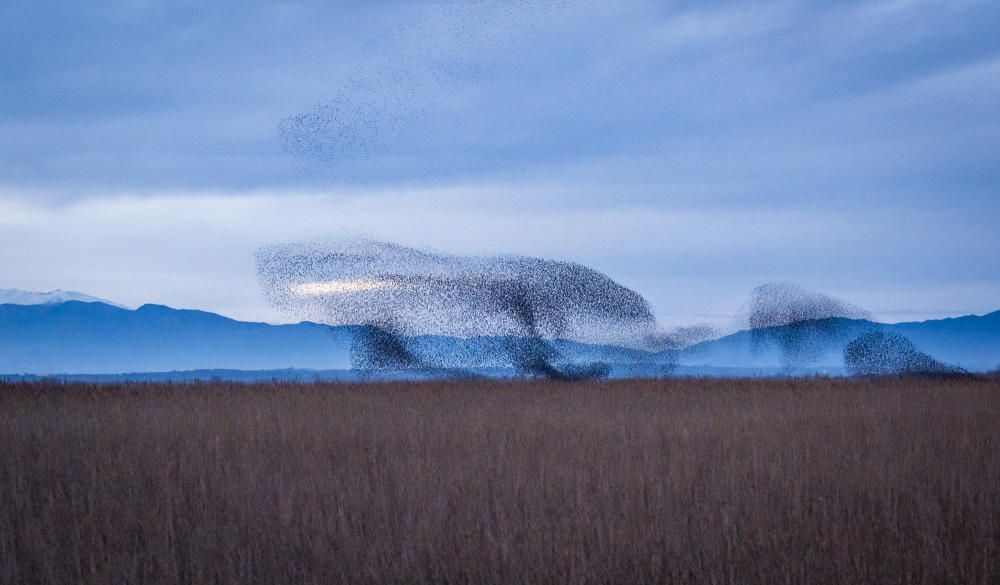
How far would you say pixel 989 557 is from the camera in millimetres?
5406

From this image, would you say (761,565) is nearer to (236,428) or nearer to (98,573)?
(98,573)

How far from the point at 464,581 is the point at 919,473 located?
5.08 m

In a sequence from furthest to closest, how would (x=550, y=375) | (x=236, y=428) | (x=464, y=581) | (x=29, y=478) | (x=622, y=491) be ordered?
(x=550, y=375) < (x=236, y=428) < (x=29, y=478) < (x=622, y=491) < (x=464, y=581)

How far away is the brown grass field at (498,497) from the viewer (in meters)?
5.32

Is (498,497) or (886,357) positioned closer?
(498,497)

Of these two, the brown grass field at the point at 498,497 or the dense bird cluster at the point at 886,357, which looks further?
the dense bird cluster at the point at 886,357

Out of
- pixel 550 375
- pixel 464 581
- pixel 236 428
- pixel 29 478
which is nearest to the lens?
pixel 464 581

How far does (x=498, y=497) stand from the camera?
7.20m

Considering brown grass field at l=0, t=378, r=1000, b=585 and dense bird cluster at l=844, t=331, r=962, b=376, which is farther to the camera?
dense bird cluster at l=844, t=331, r=962, b=376

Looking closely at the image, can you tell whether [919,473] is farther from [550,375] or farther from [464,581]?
[550,375]

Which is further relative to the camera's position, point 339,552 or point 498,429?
point 498,429

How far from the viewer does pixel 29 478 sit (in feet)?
26.5

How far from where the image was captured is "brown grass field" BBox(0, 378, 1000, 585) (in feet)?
17.4

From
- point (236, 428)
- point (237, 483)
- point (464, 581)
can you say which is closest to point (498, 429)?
point (236, 428)
